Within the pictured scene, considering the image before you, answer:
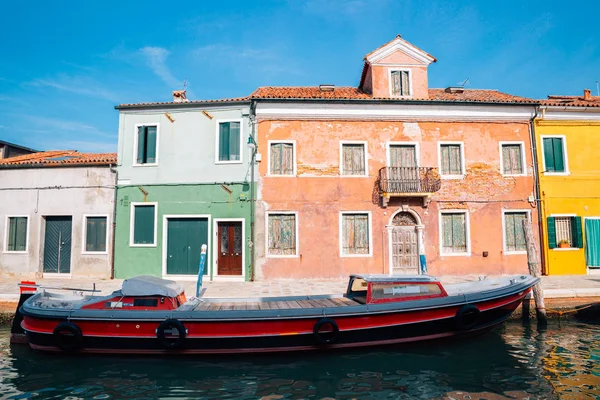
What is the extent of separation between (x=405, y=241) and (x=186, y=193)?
8.34m

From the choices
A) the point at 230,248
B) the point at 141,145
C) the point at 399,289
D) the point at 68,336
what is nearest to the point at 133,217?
the point at 141,145

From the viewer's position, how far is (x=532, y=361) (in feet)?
23.8

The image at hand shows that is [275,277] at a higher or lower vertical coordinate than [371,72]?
lower

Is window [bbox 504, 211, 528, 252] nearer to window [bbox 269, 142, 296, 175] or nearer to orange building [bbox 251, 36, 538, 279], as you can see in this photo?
orange building [bbox 251, 36, 538, 279]

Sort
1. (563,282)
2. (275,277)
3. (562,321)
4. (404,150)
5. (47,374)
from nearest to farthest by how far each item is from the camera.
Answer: (47,374)
(562,321)
(563,282)
(275,277)
(404,150)

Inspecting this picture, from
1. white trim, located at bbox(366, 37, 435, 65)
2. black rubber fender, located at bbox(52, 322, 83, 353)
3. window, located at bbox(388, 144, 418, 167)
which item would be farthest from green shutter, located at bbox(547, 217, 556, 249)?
black rubber fender, located at bbox(52, 322, 83, 353)

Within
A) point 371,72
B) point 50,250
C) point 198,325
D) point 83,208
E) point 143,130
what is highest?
point 371,72

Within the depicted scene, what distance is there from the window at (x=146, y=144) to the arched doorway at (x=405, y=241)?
937cm

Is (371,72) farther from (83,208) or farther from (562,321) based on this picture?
(83,208)

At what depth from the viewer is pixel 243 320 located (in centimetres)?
737

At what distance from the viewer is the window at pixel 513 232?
1453 cm

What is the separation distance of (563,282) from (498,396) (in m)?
8.33

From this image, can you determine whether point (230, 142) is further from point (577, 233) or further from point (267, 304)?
point (577, 233)

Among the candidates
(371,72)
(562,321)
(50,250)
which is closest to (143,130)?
(50,250)
